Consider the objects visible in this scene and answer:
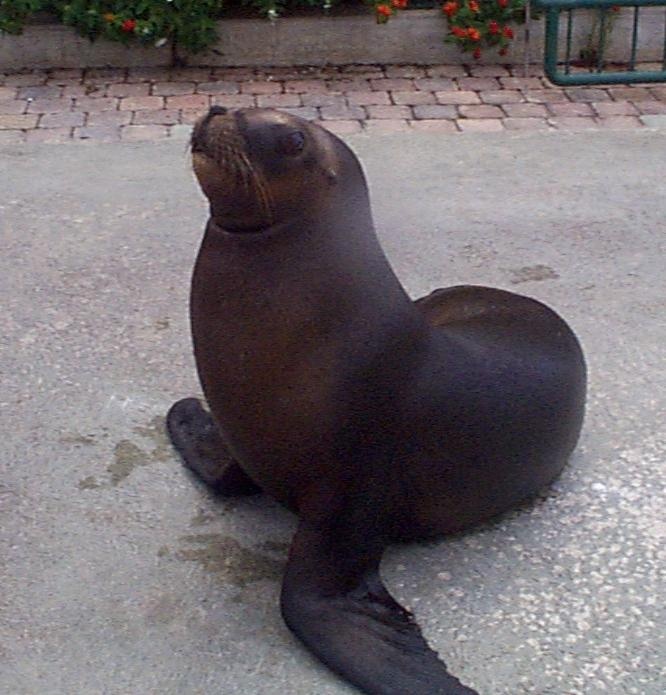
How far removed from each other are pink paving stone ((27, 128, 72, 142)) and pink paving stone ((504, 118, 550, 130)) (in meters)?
2.25

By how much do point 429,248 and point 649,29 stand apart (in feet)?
11.0

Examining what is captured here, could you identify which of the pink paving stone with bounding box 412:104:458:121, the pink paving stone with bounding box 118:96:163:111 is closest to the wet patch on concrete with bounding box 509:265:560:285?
the pink paving stone with bounding box 412:104:458:121

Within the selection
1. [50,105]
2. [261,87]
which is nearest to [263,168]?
[50,105]

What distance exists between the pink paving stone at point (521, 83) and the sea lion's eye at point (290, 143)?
471 cm

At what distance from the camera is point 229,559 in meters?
3.01

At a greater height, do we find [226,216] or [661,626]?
[226,216]

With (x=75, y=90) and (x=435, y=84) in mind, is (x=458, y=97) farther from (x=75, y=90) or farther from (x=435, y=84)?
(x=75, y=90)

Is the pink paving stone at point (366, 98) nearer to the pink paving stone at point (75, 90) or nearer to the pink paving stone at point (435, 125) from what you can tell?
the pink paving stone at point (435, 125)

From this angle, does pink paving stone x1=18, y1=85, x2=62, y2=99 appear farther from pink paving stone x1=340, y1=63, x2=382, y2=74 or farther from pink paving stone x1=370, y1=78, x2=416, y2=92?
pink paving stone x1=370, y1=78, x2=416, y2=92

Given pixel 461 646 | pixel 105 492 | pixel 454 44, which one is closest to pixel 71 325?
pixel 105 492

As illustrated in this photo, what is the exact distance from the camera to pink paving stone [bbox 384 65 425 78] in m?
7.15

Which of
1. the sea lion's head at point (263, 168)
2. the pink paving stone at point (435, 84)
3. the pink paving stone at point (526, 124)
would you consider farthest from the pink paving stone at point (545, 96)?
the sea lion's head at point (263, 168)

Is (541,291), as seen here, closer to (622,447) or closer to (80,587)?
(622,447)

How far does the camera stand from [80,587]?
115 inches
